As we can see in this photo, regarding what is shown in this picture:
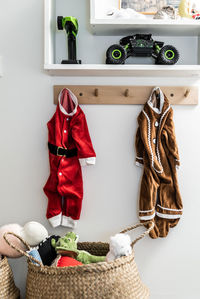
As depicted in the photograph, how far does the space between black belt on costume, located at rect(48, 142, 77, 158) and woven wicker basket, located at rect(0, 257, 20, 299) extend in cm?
52

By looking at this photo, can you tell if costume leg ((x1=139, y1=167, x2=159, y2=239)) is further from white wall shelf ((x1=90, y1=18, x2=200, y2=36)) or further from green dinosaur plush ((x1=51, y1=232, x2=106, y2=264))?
white wall shelf ((x1=90, y1=18, x2=200, y2=36))

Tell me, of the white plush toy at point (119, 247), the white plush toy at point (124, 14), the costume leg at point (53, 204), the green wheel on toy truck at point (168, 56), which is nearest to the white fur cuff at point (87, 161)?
the costume leg at point (53, 204)

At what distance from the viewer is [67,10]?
1699mm

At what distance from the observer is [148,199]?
5.26 ft

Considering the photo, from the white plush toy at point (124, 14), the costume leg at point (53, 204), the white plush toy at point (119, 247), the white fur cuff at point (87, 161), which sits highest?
the white plush toy at point (124, 14)

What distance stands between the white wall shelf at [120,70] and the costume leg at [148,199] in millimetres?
466

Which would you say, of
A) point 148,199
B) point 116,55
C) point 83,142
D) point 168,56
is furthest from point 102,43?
point 148,199

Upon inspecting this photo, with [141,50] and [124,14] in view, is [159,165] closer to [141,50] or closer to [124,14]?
[141,50]

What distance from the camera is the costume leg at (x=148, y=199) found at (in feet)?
5.25

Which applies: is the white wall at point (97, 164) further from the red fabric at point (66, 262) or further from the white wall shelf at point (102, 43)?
the red fabric at point (66, 262)

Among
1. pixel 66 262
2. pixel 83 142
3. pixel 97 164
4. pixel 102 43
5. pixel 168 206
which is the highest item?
pixel 102 43

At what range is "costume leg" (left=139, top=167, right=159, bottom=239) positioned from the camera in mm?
1602

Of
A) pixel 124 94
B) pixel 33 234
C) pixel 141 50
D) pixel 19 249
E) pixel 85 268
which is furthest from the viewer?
pixel 124 94

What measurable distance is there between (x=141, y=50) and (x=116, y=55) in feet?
0.43
